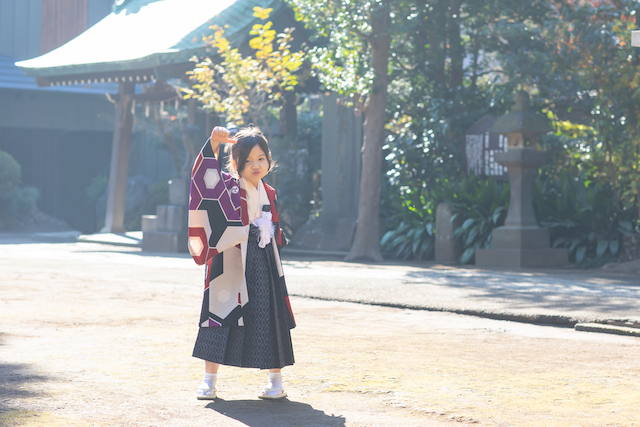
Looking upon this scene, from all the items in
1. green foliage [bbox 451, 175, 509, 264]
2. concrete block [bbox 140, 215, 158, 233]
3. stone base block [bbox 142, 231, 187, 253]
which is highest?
green foliage [bbox 451, 175, 509, 264]

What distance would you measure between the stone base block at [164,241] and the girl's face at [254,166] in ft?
37.7

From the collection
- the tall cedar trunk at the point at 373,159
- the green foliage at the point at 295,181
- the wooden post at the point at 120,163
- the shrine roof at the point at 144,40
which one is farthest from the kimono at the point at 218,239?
the wooden post at the point at 120,163

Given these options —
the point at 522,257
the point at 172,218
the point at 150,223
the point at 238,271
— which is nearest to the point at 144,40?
the point at 150,223

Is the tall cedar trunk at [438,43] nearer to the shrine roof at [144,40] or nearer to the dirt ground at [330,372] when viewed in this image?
the shrine roof at [144,40]

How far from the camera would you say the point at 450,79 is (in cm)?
1563

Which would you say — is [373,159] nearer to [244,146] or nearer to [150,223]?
[150,223]

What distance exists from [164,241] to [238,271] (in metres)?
12.0

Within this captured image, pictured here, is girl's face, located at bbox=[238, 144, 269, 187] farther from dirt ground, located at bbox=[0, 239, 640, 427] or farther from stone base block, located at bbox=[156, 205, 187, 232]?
stone base block, located at bbox=[156, 205, 187, 232]

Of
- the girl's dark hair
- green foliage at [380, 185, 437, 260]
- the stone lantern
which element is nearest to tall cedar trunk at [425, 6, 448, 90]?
green foliage at [380, 185, 437, 260]

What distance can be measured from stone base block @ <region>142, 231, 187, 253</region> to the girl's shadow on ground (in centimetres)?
1179

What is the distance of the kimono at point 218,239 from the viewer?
4352mm

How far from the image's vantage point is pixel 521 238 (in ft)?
39.3

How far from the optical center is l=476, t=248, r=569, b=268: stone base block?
1200 cm

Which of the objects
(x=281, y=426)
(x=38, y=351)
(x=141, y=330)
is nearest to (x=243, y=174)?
(x=281, y=426)
